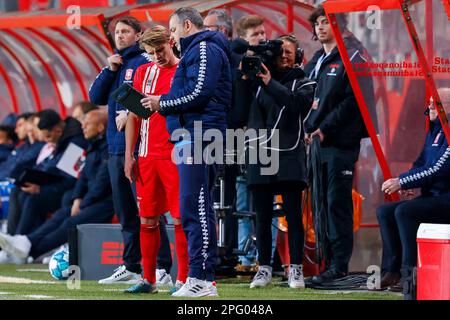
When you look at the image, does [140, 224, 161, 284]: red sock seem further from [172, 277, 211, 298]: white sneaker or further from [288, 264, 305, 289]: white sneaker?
[288, 264, 305, 289]: white sneaker

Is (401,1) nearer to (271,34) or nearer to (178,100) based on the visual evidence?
(178,100)

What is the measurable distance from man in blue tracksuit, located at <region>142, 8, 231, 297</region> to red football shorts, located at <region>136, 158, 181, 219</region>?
0.98 ft

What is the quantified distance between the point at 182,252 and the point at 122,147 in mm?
1286

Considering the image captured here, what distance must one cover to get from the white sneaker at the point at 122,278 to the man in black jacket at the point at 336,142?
61.5 inches

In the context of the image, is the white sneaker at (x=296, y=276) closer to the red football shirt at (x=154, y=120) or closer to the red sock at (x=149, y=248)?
the red sock at (x=149, y=248)

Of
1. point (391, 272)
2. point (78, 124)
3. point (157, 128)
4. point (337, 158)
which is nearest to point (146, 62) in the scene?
point (157, 128)

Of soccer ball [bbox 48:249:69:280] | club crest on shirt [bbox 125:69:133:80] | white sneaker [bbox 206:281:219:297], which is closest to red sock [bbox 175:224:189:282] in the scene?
white sneaker [bbox 206:281:219:297]

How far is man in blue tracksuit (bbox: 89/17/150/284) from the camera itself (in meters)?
10.7

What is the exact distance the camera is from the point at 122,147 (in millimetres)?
10711

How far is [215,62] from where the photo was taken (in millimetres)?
9117

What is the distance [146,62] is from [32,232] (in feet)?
15.7

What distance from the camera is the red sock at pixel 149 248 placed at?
9.67 metres

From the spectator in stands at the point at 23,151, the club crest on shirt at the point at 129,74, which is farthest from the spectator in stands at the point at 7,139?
the club crest on shirt at the point at 129,74

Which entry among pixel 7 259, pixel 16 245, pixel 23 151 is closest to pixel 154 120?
pixel 16 245
